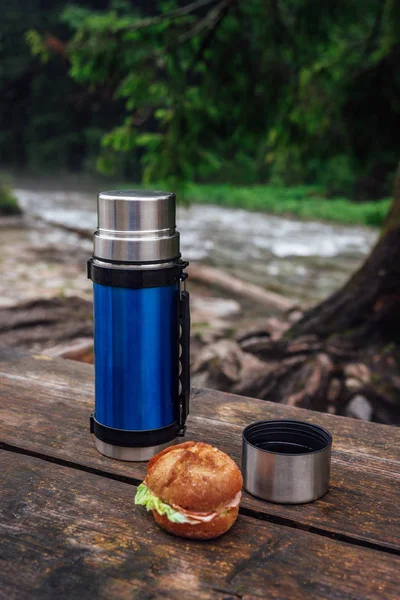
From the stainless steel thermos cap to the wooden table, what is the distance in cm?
2

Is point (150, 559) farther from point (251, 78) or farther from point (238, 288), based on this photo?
→ point (238, 288)

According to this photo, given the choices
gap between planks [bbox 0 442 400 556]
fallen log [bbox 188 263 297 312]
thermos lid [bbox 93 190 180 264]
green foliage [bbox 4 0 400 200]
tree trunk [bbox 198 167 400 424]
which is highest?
green foliage [bbox 4 0 400 200]

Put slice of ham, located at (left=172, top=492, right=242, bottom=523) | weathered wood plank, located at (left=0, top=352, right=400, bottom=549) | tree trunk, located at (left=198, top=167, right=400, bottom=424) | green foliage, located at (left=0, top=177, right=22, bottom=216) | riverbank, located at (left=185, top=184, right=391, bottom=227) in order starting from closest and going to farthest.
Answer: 1. slice of ham, located at (left=172, top=492, right=242, bottom=523)
2. weathered wood plank, located at (left=0, top=352, right=400, bottom=549)
3. tree trunk, located at (left=198, top=167, right=400, bottom=424)
4. green foliage, located at (left=0, top=177, right=22, bottom=216)
5. riverbank, located at (left=185, top=184, right=391, bottom=227)

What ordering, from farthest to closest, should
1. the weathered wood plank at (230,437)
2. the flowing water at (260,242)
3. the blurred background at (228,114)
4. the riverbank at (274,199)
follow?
the riverbank at (274,199)
the flowing water at (260,242)
the blurred background at (228,114)
the weathered wood plank at (230,437)

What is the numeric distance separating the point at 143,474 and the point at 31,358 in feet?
2.72

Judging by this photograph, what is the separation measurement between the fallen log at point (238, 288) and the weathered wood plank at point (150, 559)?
15.3 ft

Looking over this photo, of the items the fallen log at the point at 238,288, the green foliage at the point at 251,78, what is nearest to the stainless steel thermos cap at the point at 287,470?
the green foliage at the point at 251,78

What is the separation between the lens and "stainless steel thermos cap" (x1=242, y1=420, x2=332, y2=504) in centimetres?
126

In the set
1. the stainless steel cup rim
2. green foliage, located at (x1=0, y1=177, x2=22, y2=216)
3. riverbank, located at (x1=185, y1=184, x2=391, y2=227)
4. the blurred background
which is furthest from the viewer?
riverbank, located at (x1=185, y1=184, x2=391, y2=227)

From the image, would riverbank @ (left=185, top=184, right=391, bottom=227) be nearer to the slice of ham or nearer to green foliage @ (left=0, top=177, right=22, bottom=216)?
green foliage @ (left=0, top=177, right=22, bottom=216)

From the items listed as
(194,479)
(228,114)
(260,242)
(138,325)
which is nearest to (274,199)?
(260,242)

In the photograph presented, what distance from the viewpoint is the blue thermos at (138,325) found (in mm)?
1362

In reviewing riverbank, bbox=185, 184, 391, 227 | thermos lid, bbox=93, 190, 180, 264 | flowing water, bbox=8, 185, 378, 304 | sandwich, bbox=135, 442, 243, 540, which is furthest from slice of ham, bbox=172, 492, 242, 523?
riverbank, bbox=185, 184, 391, 227

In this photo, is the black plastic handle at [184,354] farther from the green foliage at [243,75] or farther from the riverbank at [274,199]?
the riverbank at [274,199]
